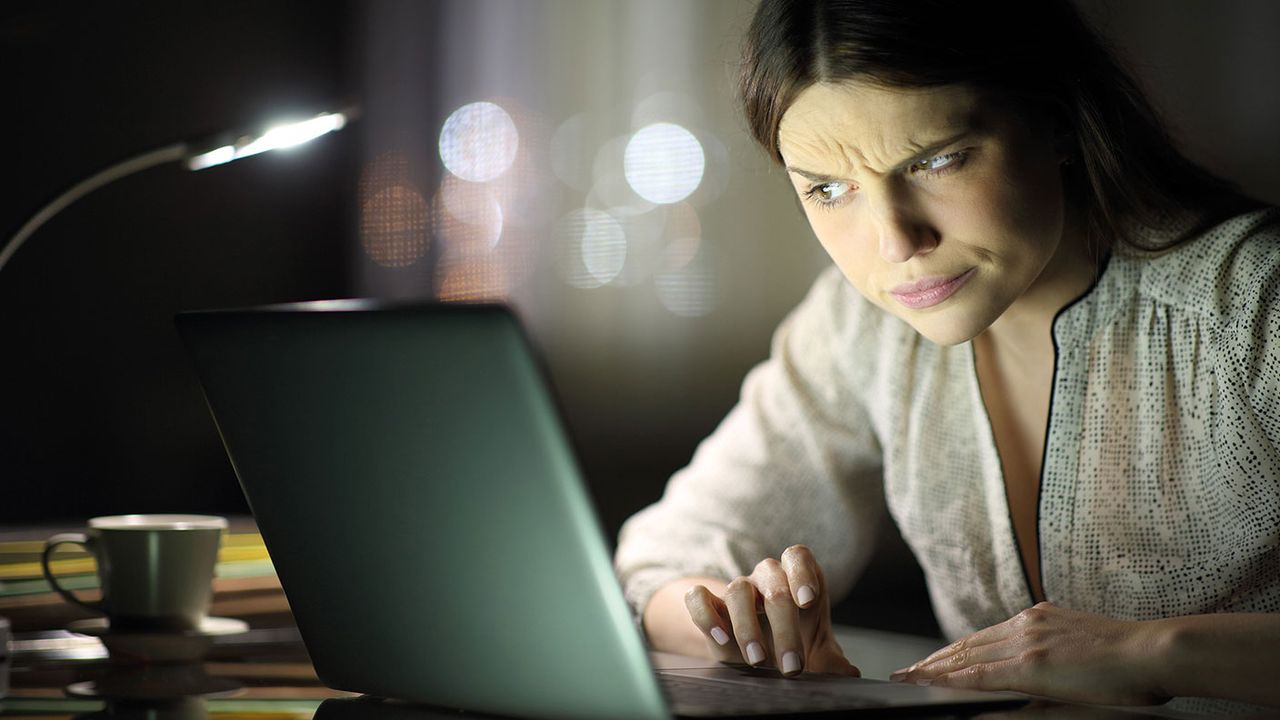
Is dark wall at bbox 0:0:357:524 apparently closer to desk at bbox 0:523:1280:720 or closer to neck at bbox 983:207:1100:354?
desk at bbox 0:523:1280:720

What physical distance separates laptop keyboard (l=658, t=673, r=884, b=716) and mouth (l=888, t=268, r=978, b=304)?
39 cm

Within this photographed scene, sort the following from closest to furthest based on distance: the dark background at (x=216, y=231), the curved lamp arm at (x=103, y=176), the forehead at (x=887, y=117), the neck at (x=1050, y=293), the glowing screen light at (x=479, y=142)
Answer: the forehead at (x=887, y=117)
the curved lamp arm at (x=103, y=176)
the neck at (x=1050, y=293)
the dark background at (x=216, y=231)
the glowing screen light at (x=479, y=142)

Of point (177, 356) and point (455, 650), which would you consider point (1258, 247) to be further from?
point (177, 356)

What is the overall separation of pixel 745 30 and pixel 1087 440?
524 mm

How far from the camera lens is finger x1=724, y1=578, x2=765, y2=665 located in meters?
0.90

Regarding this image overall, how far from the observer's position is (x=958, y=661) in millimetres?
863

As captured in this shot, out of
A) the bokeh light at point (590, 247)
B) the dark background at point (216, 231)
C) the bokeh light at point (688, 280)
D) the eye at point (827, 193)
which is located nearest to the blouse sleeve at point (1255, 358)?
the eye at point (827, 193)

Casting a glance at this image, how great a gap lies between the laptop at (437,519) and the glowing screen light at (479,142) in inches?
122

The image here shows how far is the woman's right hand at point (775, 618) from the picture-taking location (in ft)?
2.94

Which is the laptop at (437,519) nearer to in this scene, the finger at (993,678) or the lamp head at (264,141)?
the finger at (993,678)

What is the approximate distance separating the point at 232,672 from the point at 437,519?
1.27 ft

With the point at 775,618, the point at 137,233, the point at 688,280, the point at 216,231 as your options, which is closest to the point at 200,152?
the point at 775,618

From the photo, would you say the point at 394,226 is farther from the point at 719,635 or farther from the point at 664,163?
the point at 719,635

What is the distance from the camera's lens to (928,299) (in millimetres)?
1064
